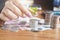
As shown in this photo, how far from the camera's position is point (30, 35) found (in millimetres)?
1322

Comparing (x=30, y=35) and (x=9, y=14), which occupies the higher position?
(x=9, y=14)

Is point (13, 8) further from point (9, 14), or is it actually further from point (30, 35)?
point (30, 35)

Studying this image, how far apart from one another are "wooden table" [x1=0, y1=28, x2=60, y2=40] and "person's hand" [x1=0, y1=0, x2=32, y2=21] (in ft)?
1.20

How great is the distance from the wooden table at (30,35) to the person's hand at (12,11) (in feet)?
1.20

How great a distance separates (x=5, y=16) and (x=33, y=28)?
0.44m

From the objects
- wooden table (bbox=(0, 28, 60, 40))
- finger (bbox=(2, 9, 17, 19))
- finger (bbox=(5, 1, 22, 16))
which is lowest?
wooden table (bbox=(0, 28, 60, 40))

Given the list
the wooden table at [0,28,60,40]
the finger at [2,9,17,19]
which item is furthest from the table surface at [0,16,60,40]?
the finger at [2,9,17,19]

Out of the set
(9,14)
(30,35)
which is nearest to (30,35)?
(30,35)

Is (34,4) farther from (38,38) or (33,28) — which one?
(38,38)

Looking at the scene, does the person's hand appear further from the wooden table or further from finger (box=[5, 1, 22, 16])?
the wooden table

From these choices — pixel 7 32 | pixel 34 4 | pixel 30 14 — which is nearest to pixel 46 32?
pixel 7 32

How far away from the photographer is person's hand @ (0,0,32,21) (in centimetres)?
175

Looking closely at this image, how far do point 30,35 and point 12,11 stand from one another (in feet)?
1.80

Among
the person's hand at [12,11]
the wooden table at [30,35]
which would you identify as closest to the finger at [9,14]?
the person's hand at [12,11]
